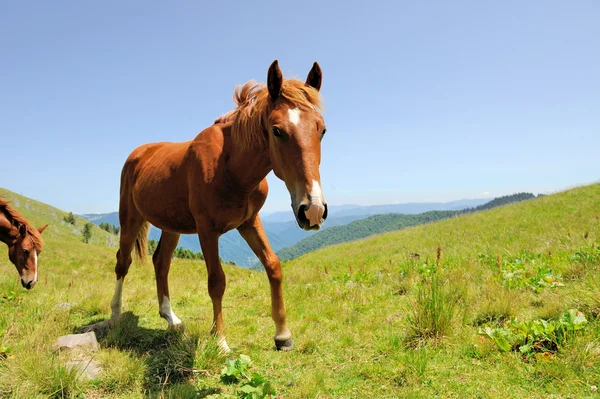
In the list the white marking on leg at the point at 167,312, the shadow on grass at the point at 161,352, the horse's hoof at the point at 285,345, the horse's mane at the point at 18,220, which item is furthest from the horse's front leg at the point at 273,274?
the horse's mane at the point at 18,220

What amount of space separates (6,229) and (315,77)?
734cm

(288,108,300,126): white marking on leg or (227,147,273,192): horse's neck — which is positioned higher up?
(288,108,300,126): white marking on leg

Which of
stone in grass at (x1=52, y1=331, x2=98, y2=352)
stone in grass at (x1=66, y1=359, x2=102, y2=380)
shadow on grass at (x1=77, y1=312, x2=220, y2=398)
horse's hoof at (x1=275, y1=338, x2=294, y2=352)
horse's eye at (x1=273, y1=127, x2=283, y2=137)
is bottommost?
horse's hoof at (x1=275, y1=338, x2=294, y2=352)

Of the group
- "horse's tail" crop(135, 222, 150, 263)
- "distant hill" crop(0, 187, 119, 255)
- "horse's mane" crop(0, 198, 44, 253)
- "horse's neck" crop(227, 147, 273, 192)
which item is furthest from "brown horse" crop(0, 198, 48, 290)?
"distant hill" crop(0, 187, 119, 255)

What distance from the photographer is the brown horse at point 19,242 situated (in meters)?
6.73

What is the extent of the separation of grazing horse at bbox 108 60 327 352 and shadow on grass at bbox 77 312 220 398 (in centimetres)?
36

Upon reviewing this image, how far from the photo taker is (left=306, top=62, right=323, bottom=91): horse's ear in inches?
141

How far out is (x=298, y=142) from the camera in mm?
2924

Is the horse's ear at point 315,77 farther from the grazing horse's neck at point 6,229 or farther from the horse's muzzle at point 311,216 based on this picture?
the grazing horse's neck at point 6,229

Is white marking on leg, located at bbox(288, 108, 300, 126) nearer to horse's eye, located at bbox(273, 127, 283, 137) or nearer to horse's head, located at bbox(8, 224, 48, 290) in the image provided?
horse's eye, located at bbox(273, 127, 283, 137)

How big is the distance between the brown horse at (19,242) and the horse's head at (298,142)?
21.6 feet

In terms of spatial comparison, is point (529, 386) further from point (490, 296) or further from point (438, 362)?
point (490, 296)

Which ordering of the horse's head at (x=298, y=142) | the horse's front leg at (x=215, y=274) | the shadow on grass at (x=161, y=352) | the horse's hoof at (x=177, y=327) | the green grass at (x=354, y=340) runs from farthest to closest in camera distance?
the horse's hoof at (x=177, y=327)
the horse's front leg at (x=215, y=274)
the shadow on grass at (x=161, y=352)
the green grass at (x=354, y=340)
the horse's head at (x=298, y=142)

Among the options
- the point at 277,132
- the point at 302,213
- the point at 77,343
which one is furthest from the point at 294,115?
the point at 77,343
